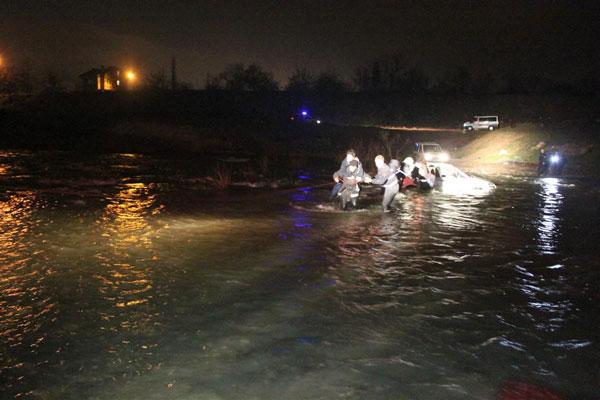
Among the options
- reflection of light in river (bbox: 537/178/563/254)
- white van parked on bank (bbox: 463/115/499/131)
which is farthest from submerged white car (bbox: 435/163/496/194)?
white van parked on bank (bbox: 463/115/499/131)

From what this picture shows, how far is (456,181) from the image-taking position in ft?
71.0

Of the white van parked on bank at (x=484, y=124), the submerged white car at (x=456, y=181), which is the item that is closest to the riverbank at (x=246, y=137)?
the white van parked on bank at (x=484, y=124)

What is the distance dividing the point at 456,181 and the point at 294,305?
16.4m

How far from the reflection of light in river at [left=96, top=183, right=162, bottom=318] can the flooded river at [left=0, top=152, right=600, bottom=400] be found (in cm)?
5

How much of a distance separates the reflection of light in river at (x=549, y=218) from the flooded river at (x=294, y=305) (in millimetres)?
103

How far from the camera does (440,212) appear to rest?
14602 millimetres

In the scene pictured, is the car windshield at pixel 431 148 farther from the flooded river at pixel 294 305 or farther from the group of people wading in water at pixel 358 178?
the flooded river at pixel 294 305

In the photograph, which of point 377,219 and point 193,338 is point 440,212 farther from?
point 193,338

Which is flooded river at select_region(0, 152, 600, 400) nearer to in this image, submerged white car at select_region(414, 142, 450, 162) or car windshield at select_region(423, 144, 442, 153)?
submerged white car at select_region(414, 142, 450, 162)

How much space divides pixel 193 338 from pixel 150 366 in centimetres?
74

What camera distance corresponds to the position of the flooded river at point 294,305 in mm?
4746

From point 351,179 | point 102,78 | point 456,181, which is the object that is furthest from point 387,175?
point 102,78

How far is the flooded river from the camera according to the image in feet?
15.6

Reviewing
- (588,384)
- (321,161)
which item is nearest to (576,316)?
(588,384)
